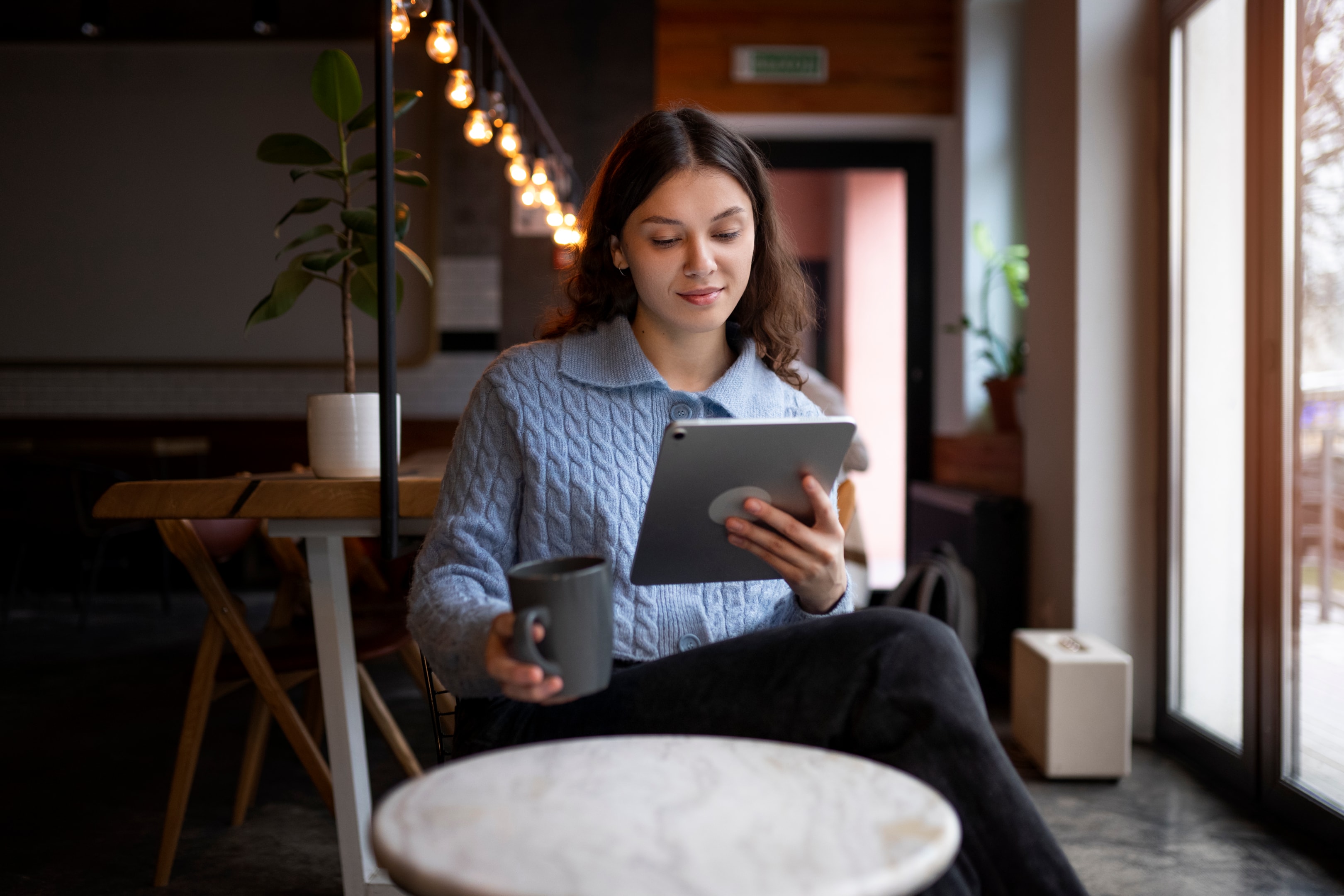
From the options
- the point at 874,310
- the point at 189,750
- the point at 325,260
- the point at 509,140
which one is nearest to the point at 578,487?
the point at 325,260

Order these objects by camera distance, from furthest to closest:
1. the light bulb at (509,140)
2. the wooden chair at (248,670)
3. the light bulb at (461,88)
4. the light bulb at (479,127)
Result: the light bulb at (509,140)
the light bulb at (479,127)
the light bulb at (461,88)
the wooden chair at (248,670)

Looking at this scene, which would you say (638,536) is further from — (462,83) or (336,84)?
(462,83)

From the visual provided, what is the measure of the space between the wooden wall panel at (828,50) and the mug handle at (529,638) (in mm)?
4606

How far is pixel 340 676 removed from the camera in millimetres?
1746

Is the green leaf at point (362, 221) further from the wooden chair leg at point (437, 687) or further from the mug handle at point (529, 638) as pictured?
the mug handle at point (529, 638)

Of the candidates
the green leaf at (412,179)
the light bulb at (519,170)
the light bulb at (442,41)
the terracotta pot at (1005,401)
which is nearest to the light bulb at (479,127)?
the light bulb at (442,41)

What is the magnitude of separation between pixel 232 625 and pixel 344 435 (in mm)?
423

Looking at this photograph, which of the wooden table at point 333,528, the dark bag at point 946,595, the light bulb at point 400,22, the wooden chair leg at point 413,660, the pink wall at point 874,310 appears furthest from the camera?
the pink wall at point 874,310

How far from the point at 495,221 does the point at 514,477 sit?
480 centimetres

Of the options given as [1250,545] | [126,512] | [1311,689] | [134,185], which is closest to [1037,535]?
→ [1250,545]

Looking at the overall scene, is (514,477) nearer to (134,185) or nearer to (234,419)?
(234,419)

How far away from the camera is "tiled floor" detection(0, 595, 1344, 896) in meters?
2.02

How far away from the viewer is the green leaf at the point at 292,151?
1930 millimetres

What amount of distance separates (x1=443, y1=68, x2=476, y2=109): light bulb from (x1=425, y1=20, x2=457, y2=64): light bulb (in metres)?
0.07
